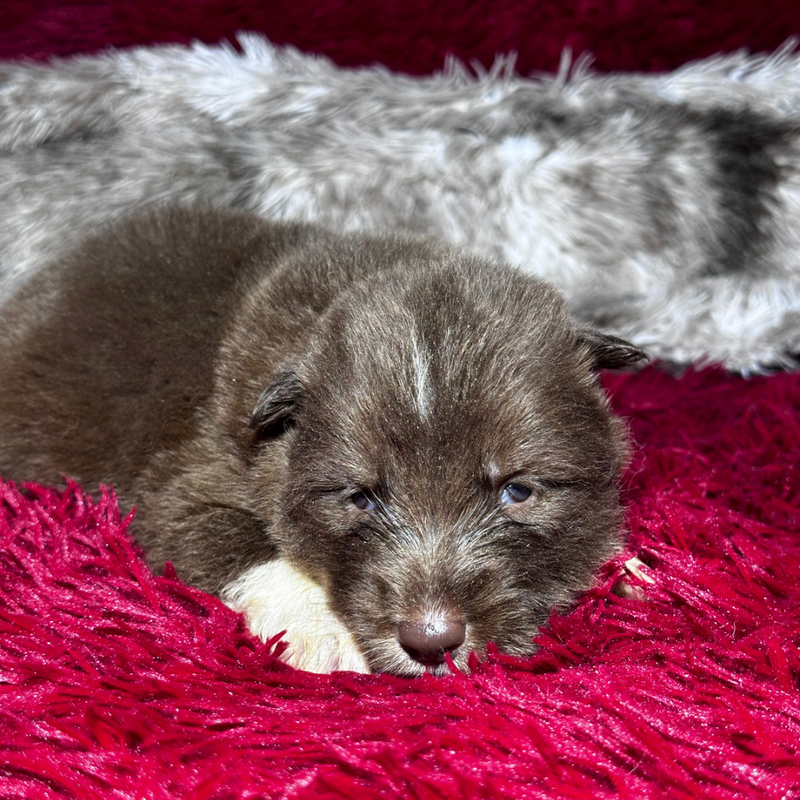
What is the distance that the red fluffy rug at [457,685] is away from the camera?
2.01 metres

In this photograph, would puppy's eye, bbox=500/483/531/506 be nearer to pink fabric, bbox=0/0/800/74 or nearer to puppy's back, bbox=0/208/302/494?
puppy's back, bbox=0/208/302/494

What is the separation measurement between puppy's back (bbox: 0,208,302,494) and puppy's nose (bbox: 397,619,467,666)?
3.85 ft

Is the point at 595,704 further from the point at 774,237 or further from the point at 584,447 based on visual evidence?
the point at 774,237

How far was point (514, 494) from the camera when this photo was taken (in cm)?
252

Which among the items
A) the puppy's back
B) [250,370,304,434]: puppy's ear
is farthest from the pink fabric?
[250,370,304,434]: puppy's ear

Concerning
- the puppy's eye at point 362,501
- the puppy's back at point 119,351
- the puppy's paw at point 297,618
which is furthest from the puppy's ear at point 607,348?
the puppy's back at point 119,351

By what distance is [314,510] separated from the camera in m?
2.60

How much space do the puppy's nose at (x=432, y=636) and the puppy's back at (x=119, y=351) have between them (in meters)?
1.17

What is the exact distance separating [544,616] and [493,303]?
905 millimetres

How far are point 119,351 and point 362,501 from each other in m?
1.17

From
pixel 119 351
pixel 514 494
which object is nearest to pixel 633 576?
pixel 514 494

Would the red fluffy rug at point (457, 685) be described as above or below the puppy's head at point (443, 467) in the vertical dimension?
below

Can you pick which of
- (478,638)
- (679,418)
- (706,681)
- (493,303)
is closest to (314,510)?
(478,638)

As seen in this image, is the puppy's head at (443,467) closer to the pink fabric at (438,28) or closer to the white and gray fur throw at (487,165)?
the white and gray fur throw at (487,165)
